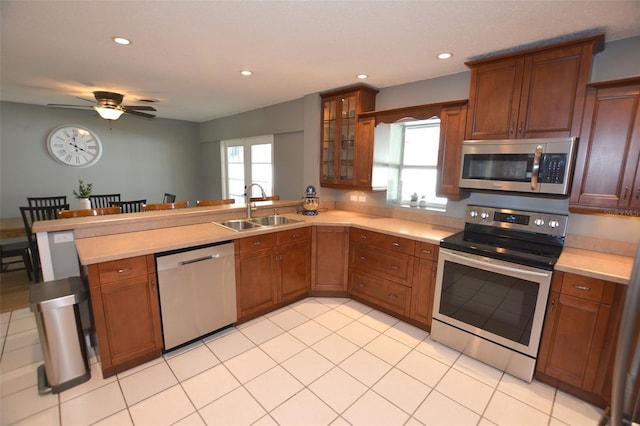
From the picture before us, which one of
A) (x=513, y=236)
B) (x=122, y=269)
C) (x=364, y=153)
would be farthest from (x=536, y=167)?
(x=122, y=269)

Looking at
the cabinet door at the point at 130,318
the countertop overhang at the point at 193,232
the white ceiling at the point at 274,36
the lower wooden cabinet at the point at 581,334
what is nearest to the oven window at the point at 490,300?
the lower wooden cabinet at the point at 581,334

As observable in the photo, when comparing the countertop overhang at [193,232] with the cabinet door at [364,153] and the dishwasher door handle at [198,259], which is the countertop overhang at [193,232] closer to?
the dishwasher door handle at [198,259]

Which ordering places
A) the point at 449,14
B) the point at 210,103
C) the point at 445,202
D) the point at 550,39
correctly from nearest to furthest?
the point at 449,14
the point at 550,39
the point at 445,202
the point at 210,103

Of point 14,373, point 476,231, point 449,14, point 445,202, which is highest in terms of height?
point 449,14

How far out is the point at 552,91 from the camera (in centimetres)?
209

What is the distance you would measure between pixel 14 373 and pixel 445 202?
400cm

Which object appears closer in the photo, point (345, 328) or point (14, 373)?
point (14, 373)

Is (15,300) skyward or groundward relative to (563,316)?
groundward

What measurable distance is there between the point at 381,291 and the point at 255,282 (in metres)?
1.31

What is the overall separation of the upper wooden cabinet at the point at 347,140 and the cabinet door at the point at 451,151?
31.5 inches

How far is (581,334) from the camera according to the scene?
1875 millimetres

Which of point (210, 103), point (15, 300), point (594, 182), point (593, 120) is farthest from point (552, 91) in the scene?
point (15, 300)

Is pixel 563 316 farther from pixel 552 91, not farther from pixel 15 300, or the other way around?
pixel 15 300

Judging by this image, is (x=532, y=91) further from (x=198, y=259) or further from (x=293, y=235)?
(x=198, y=259)
